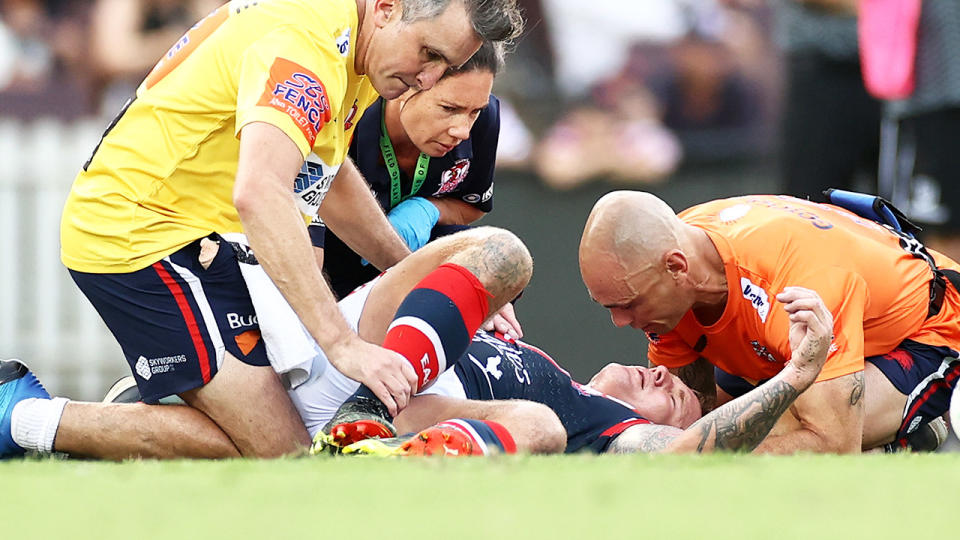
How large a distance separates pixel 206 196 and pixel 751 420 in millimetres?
1600

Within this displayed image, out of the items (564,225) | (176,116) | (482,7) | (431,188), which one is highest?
(482,7)

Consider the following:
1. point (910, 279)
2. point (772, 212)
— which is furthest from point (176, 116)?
point (910, 279)

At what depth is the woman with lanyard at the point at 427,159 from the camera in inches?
163

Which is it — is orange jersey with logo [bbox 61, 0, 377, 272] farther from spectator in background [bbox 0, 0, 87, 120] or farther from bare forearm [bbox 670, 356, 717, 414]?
spectator in background [bbox 0, 0, 87, 120]

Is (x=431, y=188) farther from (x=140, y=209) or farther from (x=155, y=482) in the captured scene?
(x=155, y=482)

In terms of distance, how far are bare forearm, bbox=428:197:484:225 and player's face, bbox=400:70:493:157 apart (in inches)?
24.1

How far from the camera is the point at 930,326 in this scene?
4250 mm

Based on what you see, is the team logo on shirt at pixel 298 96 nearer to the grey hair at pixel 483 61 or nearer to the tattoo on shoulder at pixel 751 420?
the grey hair at pixel 483 61

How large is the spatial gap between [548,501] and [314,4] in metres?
1.69

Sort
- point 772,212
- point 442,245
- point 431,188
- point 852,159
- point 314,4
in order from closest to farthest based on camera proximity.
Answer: point 314,4 → point 442,245 → point 772,212 → point 431,188 → point 852,159

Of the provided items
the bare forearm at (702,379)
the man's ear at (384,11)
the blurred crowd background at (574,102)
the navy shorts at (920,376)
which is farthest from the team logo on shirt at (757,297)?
the blurred crowd background at (574,102)

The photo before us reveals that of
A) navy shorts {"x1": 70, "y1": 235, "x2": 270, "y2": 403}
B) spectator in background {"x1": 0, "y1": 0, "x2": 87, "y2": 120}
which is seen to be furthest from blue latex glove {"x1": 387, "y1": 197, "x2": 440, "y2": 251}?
spectator in background {"x1": 0, "y1": 0, "x2": 87, "y2": 120}

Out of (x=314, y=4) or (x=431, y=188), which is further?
(x=431, y=188)

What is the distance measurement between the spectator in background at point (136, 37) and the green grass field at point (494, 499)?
5147 millimetres
